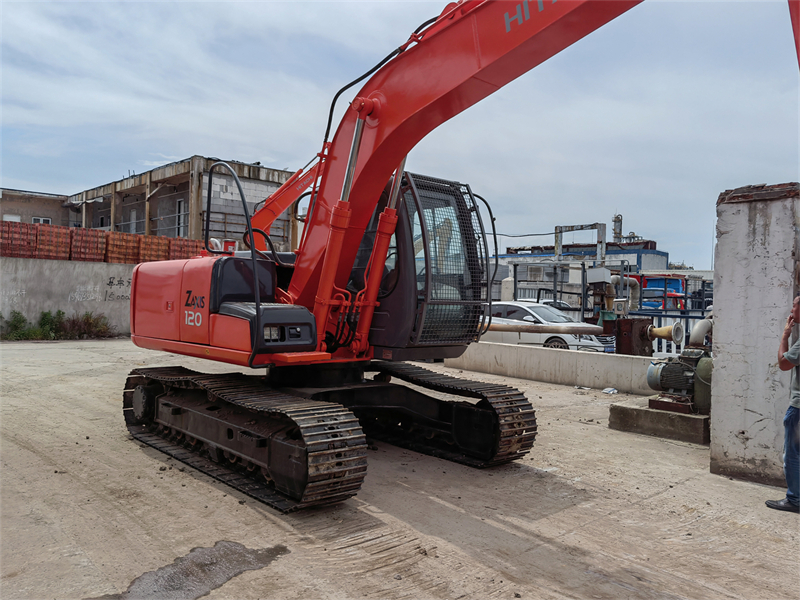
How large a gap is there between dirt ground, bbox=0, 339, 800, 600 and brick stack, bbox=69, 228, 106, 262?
15815mm

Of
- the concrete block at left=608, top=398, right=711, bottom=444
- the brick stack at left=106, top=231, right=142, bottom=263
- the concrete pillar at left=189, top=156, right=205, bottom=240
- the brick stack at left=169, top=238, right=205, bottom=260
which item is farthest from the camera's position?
the concrete pillar at left=189, top=156, right=205, bottom=240

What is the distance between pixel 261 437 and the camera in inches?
203

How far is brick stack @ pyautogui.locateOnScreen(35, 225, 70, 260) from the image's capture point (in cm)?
2044

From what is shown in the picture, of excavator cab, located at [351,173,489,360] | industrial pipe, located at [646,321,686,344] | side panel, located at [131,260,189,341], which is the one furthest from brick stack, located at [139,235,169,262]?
excavator cab, located at [351,173,489,360]

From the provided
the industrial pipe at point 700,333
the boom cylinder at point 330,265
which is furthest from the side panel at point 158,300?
the industrial pipe at point 700,333

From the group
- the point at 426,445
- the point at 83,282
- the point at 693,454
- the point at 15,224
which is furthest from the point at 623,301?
the point at 15,224

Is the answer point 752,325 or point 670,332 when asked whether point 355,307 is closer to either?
point 752,325

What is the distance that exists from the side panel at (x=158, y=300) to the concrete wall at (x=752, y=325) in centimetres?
542

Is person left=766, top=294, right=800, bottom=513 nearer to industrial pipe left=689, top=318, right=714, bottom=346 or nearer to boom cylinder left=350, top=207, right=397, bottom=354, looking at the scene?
industrial pipe left=689, top=318, right=714, bottom=346

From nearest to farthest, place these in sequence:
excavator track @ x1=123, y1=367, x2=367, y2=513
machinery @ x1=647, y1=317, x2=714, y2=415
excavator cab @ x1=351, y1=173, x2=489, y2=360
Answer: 1. excavator track @ x1=123, y1=367, x2=367, y2=513
2. excavator cab @ x1=351, y1=173, x2=489, y2=360
3. machinery @ x1=647, y1=317, x2=714, y2=415

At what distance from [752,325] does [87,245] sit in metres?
20.9

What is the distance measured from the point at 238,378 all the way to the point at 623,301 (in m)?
11.7

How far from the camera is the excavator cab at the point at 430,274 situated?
5609 millimetres

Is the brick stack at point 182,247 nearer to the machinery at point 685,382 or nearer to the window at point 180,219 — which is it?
the window at point 180,219
